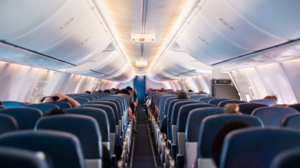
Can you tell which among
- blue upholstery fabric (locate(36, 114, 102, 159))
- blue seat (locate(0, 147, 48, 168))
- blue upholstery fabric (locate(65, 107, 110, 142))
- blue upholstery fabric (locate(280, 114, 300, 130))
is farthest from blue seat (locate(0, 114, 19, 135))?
blue upholstery fabric (locate(280, 114, 300, 130))

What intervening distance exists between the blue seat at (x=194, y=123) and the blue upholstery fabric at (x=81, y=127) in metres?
1.36

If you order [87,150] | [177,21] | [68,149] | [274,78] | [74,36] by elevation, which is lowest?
[87,150]

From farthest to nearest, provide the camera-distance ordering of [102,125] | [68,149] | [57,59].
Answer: [57,59] < [102,125] < [68,149]

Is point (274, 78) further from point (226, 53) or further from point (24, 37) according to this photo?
point (24, 37)

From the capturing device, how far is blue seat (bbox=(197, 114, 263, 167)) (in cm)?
277

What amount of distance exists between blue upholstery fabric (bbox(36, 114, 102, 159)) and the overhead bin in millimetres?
2073

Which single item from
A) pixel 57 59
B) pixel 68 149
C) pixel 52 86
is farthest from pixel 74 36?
pixel 52 86

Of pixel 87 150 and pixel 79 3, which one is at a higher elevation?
pixel 79 3

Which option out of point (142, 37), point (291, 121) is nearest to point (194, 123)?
point (291, 121)

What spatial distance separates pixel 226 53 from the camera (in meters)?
8.12

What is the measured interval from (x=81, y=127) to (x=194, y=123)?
1.67m

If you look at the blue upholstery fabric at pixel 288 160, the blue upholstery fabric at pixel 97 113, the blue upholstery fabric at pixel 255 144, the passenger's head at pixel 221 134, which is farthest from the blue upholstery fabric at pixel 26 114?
the blue upholstery fabric at pixel 288 160

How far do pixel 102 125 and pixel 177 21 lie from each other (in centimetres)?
688

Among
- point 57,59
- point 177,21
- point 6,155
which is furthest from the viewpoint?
point 177,21
